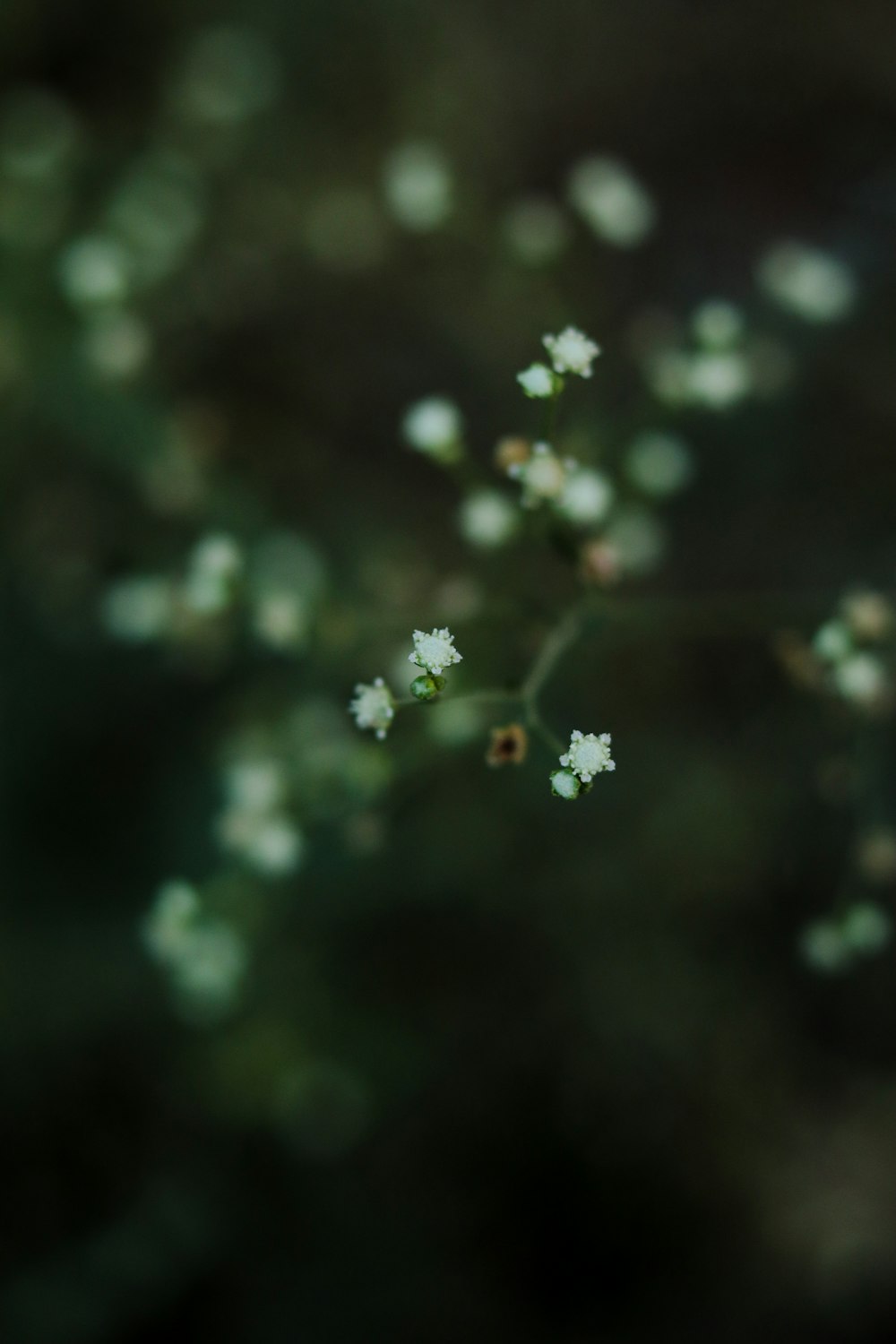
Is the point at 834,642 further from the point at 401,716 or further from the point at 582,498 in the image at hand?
the point at 401,716

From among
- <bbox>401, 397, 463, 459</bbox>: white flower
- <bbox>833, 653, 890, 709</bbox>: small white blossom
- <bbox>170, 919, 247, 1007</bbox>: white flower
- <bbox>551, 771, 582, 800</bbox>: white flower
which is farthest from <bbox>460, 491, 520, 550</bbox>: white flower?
<bbox>170, 919, 247, 1007</bbox>: white flower

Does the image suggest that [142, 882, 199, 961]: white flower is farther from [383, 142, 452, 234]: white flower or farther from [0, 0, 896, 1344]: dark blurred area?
[383, 142, 452, 234]: white flower

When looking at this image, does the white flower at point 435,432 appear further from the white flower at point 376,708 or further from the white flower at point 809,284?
the white flower at point 809,284

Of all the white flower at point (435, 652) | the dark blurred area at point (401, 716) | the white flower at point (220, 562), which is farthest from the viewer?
the dark blurred area at point (401, 716)

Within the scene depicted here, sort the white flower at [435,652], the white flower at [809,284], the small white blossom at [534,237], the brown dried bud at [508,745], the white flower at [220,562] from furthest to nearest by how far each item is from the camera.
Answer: the white flower at [809,284] → the small white blossom at [534,237] → the white flower at [220,562] → the brown dried bud at [508,745] → the white flower at [435,652]

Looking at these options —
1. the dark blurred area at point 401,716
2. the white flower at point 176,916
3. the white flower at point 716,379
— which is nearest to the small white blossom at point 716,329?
the white flower at point 716,379

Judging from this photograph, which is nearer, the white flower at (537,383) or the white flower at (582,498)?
the white flower at (537,383)

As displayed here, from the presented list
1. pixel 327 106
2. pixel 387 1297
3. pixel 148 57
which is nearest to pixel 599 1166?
pixel 387 1297

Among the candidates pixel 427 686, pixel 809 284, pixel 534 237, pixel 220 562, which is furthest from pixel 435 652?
pixel 809 284
